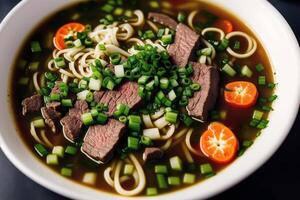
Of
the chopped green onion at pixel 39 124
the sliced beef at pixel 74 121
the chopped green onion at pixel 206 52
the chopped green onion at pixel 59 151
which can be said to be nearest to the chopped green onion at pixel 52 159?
the chopped green onion at pixel 59 151

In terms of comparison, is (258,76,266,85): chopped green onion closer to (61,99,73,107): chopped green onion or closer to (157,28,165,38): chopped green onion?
(157,28,165,38): chopped green onion

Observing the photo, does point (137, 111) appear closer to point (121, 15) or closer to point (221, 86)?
point (221, 86)

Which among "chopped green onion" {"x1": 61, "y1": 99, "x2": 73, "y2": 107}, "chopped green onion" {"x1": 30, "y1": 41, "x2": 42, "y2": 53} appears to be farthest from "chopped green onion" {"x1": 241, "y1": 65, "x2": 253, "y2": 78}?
"chopped green onion" {"x1": 30, "y1": 41, "x2": 42, "y2": 53}

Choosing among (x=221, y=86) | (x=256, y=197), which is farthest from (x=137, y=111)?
(x=256, y=197)

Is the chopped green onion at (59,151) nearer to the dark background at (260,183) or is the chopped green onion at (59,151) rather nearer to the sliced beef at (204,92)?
the dark background at (260,183)

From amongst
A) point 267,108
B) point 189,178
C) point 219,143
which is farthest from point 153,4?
point 189,178

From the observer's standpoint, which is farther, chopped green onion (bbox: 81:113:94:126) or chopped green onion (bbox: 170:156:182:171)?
chopped green onion (bbox: 81:113:94:126)

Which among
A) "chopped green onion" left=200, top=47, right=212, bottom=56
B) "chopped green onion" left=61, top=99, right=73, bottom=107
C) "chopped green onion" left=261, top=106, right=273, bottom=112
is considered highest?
"chopped green onion" left=200, top=47, right=212, bottom=56
